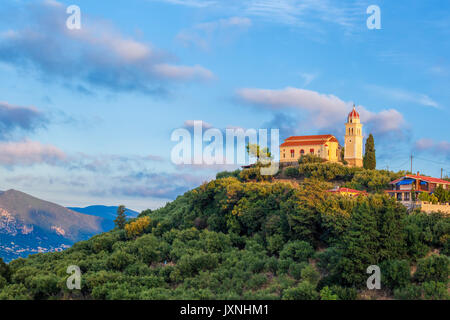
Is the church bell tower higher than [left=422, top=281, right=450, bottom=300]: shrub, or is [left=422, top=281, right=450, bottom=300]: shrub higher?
the church bell tower

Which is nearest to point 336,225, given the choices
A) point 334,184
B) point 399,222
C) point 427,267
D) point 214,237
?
point 399,222

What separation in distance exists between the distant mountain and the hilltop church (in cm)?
4296

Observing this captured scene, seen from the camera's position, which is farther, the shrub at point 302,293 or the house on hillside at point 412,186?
the house on hillside at point 412,186

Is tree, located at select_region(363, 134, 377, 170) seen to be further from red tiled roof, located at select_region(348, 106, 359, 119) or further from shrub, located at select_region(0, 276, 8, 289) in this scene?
shrub, located at select_region(0, 276, 8, 289)

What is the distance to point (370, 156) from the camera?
64.3m

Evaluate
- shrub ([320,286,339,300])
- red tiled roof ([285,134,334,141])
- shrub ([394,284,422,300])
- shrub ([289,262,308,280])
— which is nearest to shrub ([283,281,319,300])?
shrub ([320,286,339,300])

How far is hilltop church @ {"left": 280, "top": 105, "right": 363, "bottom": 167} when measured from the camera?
65938 mm

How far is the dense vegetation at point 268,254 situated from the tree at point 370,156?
18.6 feet

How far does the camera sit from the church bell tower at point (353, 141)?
2591 inches

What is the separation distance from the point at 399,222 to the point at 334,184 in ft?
66.8

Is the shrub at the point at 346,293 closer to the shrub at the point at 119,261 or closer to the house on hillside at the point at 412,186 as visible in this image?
the house on hillside at the point at 412,186

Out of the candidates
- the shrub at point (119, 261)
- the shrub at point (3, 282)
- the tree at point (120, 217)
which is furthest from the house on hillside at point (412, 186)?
the shrub at point (3, 282)

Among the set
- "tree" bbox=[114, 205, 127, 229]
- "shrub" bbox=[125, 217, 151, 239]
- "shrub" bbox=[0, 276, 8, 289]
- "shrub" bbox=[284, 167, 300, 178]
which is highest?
"shrub" bbox=[284, 167, 300, 178]
